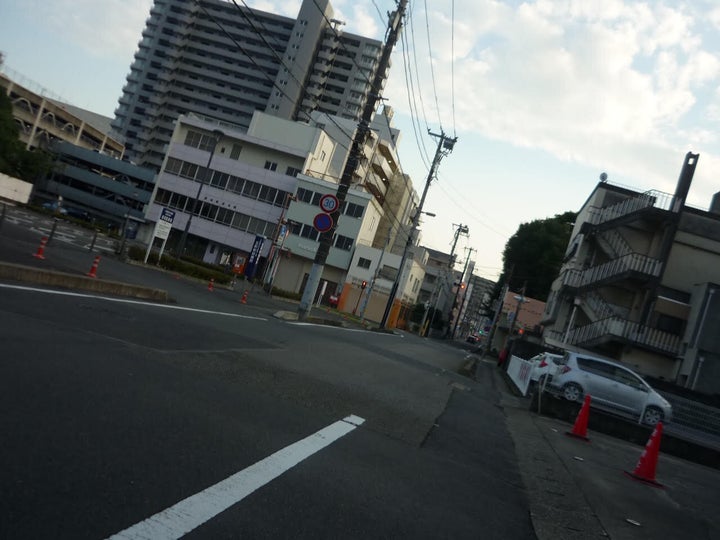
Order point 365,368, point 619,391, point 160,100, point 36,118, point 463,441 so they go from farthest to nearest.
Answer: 1. point 160,100
2. point 36,118
3. point 619,391
4. point 365,368
5. point 463,441

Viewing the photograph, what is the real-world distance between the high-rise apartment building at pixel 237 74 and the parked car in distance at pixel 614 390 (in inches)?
3320

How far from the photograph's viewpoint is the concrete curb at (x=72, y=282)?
1139cm

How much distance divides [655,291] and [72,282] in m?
30.5

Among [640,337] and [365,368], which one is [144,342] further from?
[640,337]

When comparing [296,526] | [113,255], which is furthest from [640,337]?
[296,526]

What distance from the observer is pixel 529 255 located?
68.4 meters

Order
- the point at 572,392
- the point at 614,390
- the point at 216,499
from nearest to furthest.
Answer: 1. the point at 216,499
2. the point at 614,390
3. the point at 572,392

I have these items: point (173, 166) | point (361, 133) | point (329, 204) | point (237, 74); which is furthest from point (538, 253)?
point (237, 74)

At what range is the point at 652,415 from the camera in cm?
1747

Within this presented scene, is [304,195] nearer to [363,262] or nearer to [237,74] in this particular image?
[363,262]

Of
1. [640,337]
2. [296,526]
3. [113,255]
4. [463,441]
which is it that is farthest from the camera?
[640,337]

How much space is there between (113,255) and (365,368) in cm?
2022

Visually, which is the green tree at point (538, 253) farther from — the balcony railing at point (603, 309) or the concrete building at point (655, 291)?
the balcony railing at point (603, 309)

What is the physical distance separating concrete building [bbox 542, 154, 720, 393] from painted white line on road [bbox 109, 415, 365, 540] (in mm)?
30522
